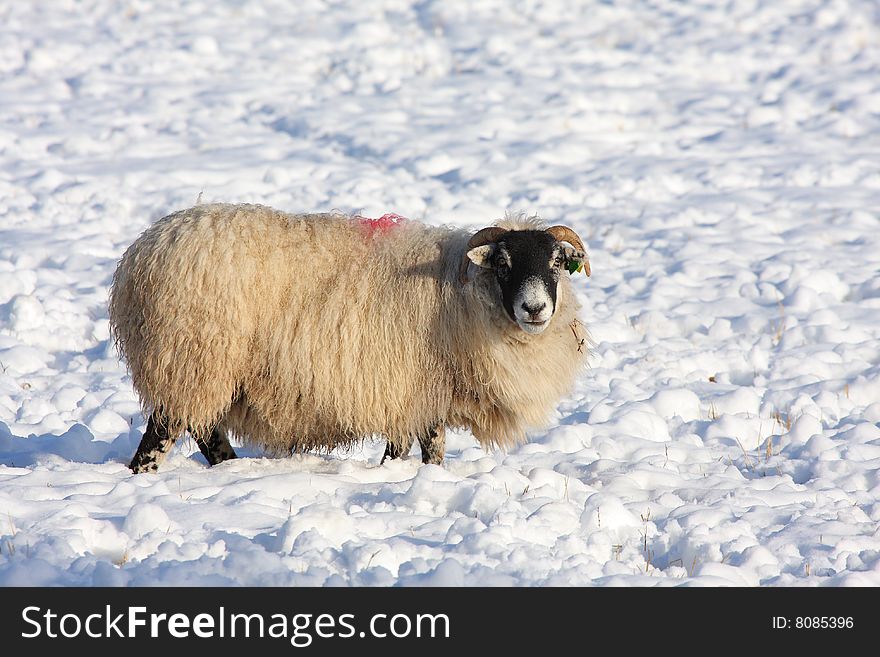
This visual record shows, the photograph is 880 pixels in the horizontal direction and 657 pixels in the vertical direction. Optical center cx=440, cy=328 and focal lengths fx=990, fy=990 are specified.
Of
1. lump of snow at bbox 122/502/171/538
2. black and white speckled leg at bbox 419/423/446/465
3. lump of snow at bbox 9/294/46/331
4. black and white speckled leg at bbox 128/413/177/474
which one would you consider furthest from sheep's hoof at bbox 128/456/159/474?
lump of snow at bbox 9/294/46/331

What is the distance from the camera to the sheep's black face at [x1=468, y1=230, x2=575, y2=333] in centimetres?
510

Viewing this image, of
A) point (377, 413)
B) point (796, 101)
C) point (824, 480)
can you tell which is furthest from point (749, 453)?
point (796, 101)

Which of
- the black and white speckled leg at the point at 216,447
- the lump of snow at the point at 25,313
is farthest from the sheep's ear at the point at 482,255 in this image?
the lump of snow at the point at 25,313

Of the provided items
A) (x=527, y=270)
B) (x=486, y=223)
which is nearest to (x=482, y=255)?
(x=527, y=270)

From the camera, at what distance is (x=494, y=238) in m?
5.38

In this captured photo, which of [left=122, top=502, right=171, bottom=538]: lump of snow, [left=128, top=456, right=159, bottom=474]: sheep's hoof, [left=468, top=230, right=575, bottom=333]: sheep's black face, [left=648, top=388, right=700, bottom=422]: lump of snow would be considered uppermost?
[left=468, top=230, right=575, bottom=333]: sheep's black face

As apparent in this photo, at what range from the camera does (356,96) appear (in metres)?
14.5

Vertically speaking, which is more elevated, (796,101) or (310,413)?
(796,101)

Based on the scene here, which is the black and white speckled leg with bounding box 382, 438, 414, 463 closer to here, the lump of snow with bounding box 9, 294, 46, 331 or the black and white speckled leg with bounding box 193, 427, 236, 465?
the black and white speckled leg with bounding box 193, 427, 236, 465

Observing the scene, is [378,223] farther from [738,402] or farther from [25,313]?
[25,313]

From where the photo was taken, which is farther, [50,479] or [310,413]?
[310,413]

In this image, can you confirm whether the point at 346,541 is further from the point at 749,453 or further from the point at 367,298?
the point at 749,453

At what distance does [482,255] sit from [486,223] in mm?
5087
